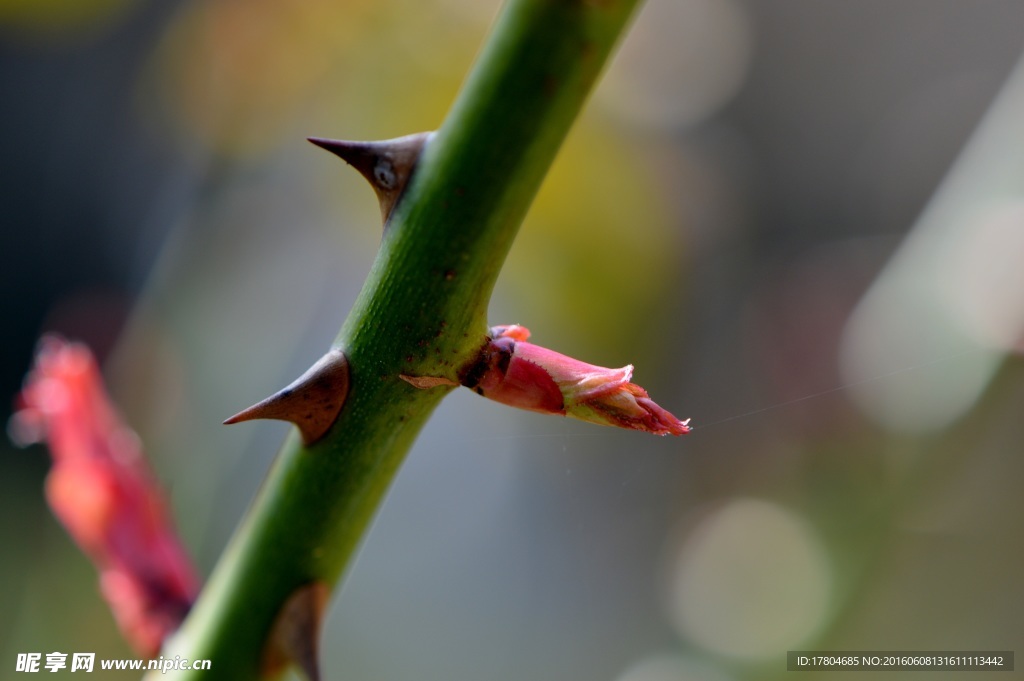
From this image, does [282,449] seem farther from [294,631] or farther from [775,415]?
[775,415]

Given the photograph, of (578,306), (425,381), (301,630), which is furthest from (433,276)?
(578,306)

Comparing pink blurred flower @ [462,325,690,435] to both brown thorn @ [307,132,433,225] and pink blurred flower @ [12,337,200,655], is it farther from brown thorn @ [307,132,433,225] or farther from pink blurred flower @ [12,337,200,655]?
pink blurred flower @ [12,337,200,655]

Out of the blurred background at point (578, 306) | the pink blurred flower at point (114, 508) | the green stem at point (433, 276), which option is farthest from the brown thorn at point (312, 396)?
the blurred background at point (578, 306)

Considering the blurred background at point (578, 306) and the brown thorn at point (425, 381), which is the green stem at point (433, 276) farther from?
the blurred background at point (578, 306)

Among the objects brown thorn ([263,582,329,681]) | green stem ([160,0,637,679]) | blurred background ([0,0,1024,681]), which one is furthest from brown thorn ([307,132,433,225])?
blurred background ([0,0,1024,681])

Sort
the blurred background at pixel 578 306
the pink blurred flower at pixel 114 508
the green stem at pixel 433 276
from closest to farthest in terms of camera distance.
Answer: the green stem at pixel 433 276, the pink blurred flower at pixel 114 508, the blurred background at pixel 578 306

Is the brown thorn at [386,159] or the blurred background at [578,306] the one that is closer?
the brown thorn at [386,159]

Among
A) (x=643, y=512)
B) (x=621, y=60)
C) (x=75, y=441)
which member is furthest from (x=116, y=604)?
(x=621, y=60)
